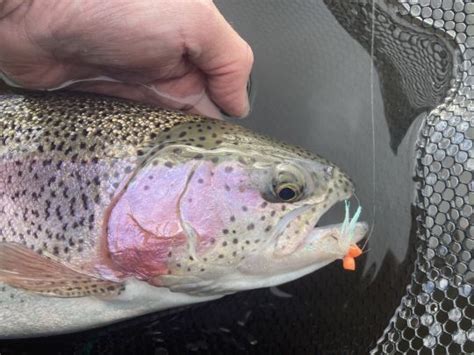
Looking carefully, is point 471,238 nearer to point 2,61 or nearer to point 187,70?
point 187,70

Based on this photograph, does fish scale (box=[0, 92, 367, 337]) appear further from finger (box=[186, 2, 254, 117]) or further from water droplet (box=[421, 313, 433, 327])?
water droplet (box=[421, 313, 433, 327])

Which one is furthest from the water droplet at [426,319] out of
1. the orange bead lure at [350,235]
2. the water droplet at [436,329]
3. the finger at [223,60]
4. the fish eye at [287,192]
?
the finger at [223,60]

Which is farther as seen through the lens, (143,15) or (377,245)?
(377,245)

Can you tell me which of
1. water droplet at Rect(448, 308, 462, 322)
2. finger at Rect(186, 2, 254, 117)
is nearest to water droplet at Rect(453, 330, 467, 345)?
water droplet at Rect(448, 308, 462, 322)

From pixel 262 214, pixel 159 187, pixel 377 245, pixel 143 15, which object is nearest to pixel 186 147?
pixel 159 187

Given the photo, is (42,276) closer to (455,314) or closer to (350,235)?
(350,235)

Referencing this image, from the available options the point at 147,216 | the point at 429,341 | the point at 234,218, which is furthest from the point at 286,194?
the point at 429,341
